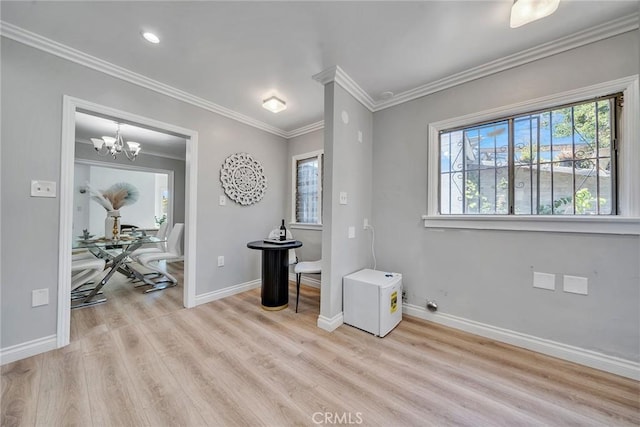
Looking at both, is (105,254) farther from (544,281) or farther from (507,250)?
(544,281)

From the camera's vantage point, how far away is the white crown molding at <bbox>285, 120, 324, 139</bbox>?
3429 mm

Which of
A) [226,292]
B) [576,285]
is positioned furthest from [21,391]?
[576,285]

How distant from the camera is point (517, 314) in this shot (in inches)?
76.4

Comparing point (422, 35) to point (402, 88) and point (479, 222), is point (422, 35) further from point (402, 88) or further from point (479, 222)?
point (479, 222)

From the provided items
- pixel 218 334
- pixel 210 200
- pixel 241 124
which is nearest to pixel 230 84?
pixel 241 124

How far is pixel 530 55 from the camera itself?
1.88 metres

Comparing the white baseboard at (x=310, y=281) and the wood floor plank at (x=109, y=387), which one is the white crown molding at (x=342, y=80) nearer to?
the white baseboard at (x=310, y=281)

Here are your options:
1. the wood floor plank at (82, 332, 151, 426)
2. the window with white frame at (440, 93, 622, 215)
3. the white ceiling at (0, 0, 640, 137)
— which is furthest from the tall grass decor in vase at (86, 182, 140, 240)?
the window with white frame at (440, 93, 622, 215)

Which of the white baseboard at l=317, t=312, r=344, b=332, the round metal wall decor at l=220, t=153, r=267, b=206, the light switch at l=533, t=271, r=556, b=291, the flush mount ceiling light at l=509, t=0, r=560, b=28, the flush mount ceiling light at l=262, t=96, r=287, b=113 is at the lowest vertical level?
the white baseboard at l=317, t=312, r=344, b=332

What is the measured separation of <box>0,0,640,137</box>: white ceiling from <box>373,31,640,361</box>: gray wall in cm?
25

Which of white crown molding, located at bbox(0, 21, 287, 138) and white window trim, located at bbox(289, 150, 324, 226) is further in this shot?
white window trim, located at bbox(289, 150, 324, 226)

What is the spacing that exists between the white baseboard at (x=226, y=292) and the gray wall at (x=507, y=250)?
196 centimetres

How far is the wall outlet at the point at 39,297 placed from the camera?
178 cm

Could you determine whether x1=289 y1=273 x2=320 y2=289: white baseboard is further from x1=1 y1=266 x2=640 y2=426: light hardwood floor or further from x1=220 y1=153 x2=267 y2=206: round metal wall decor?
x1=220 y1=153 x2=267 y2=206: round metal wall decor
